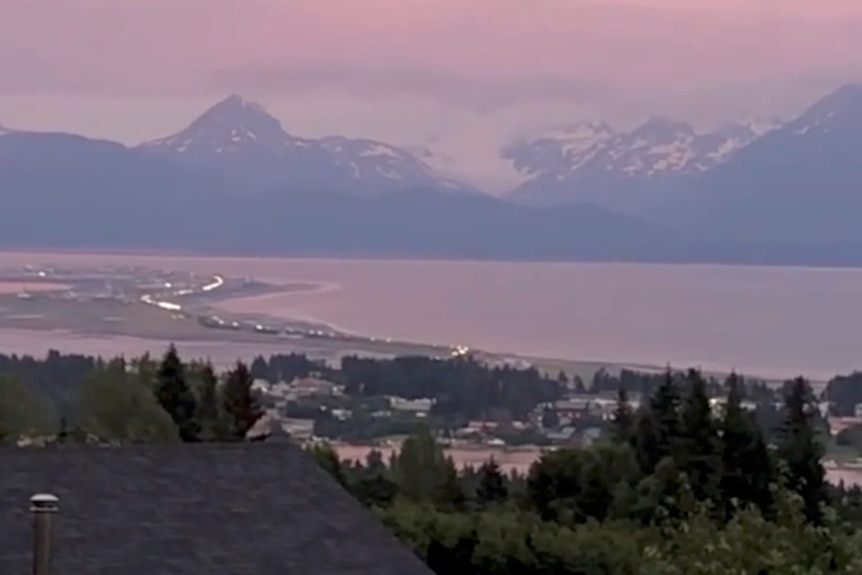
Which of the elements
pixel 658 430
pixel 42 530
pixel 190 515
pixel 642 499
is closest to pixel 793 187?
pixel 658 430

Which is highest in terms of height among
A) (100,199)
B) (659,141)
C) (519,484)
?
(659,141)

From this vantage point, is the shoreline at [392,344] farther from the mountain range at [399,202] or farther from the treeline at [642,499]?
the mountain range at [399,202]

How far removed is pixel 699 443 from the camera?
1246 inches

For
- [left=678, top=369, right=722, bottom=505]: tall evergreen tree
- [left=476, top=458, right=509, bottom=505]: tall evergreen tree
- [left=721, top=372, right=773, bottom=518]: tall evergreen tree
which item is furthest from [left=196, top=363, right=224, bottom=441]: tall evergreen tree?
[left=721, top=372, right=773, bottom=518]: tall evergreen tree

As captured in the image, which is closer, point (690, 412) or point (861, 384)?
point (690, 412)

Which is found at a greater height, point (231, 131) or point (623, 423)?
point (231, 131)

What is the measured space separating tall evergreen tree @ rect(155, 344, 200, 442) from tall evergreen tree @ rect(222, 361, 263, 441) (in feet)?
2.75

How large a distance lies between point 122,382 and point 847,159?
95922mm

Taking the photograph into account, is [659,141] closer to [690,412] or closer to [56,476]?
[690,412]

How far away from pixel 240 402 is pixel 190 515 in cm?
2292

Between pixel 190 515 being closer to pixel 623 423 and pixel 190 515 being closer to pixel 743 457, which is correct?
pixel 743 457

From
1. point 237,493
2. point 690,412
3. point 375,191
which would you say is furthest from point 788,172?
A: point 237,493

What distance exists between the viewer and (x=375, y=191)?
121 m

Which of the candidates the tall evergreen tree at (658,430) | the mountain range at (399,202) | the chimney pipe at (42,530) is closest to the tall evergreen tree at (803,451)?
the tall evergreen tree at (658,430)
